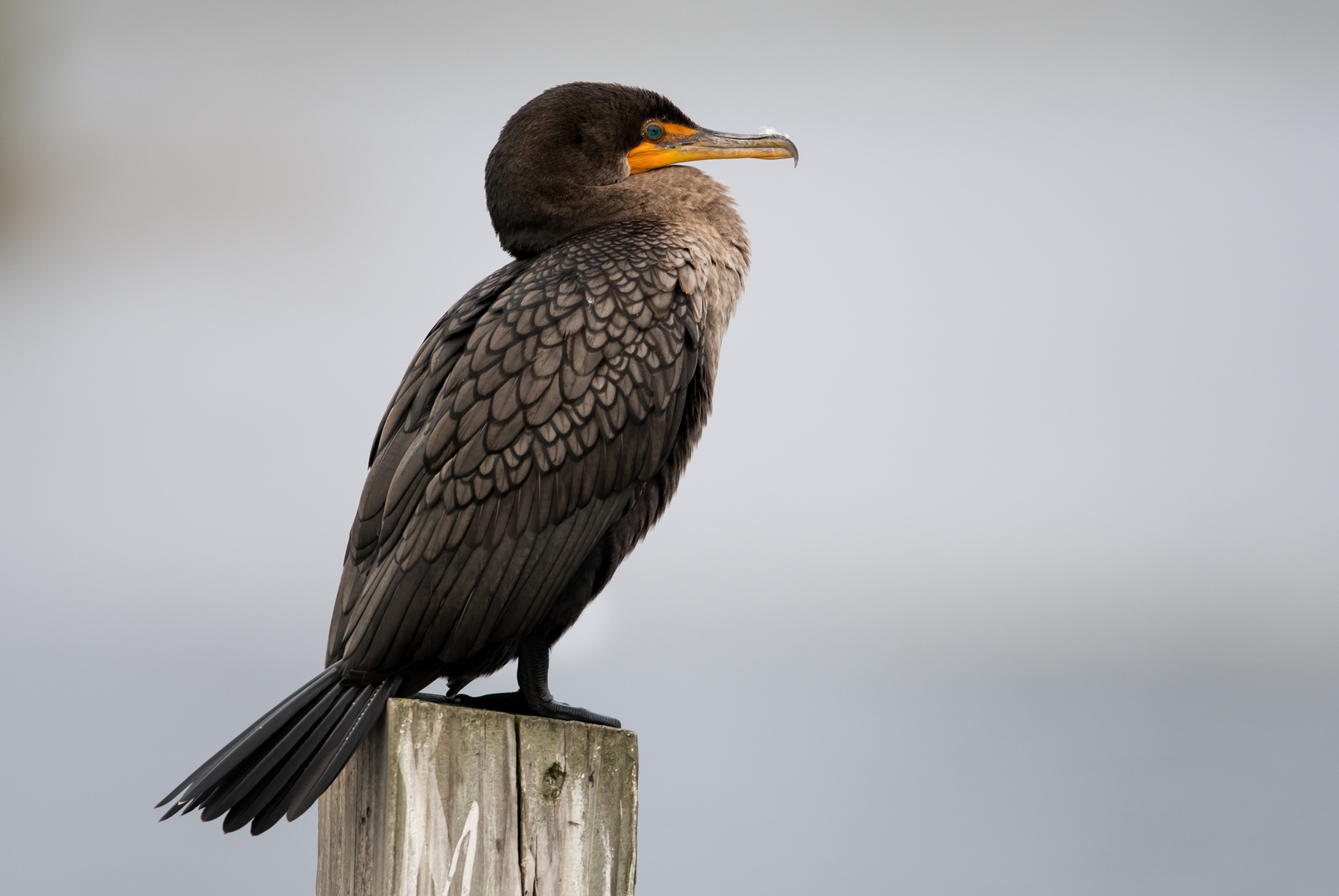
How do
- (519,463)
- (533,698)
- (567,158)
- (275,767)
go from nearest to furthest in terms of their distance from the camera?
(275,767)
(519,463)
(533,698)
(567,158)

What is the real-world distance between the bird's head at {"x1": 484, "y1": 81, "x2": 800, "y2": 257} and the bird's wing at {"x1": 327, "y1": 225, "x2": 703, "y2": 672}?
35cm

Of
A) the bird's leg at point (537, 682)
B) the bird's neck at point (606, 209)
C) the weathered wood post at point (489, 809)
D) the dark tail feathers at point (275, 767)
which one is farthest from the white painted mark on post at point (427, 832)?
the bird's neck at point (606, 209)

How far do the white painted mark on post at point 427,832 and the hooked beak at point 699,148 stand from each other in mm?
1858

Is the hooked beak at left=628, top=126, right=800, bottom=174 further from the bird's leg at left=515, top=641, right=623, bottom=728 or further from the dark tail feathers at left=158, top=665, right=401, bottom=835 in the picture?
the dark tail feathers at left=158, top=665, right=401, bottom=835

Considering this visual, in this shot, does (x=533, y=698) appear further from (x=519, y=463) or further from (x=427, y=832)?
(x=427, y=832)

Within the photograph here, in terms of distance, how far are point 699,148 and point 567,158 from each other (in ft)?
1.39

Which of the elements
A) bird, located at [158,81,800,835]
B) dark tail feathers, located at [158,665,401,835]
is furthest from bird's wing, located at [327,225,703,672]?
dark tail feathers, located at [158,665,401,835]

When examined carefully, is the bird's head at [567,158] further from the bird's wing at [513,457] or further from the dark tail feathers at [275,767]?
the dark tail feathers at [275,767]

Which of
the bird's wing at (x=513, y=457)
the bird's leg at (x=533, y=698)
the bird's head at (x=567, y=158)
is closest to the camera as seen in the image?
the bird's wing at (x=513, y=457)

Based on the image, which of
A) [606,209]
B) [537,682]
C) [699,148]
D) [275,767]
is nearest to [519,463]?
[537,682]

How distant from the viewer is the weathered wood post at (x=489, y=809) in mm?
1846

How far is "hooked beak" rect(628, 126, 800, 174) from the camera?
10.6 feet

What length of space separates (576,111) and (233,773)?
1.88 meters

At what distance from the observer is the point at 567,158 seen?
119 inches
